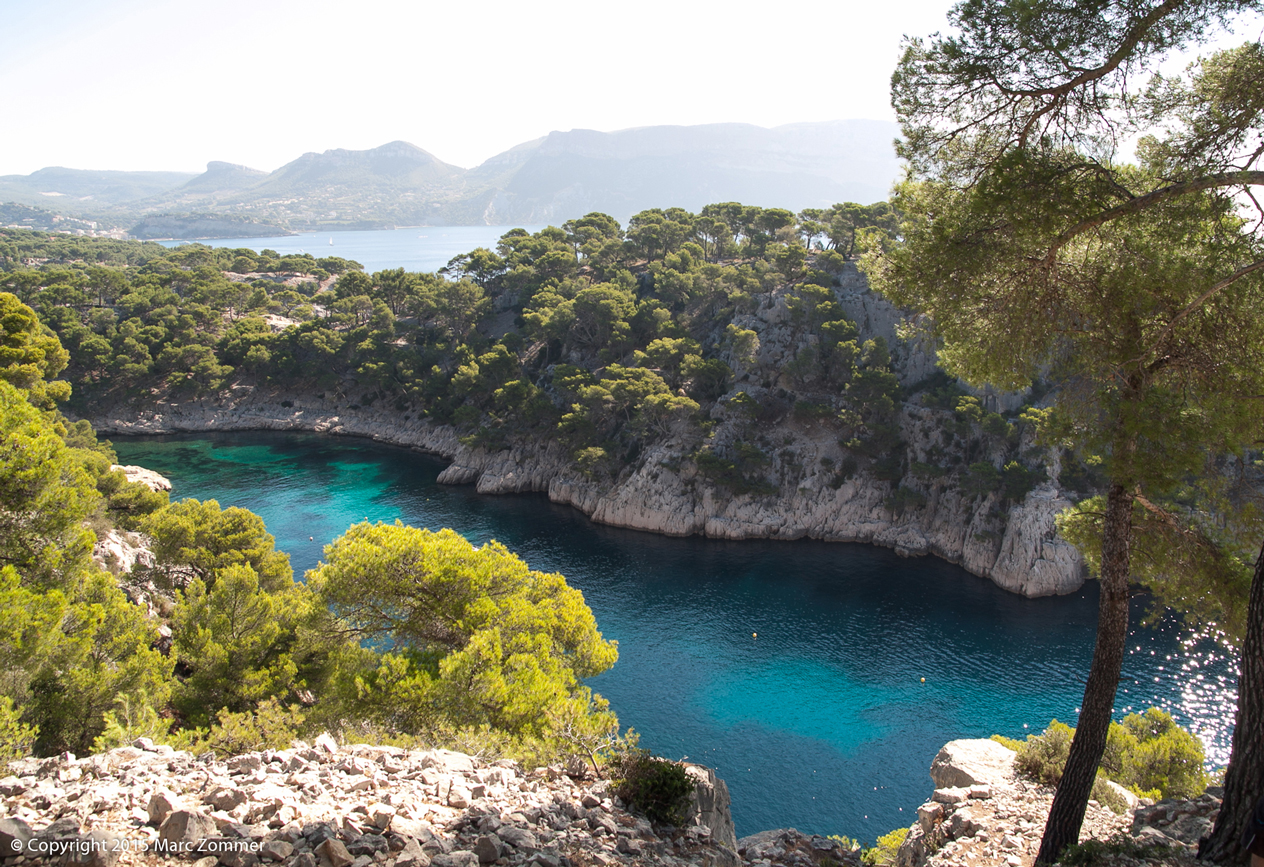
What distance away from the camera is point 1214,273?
8.00 metres

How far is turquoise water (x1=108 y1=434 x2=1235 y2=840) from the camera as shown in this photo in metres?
23.5

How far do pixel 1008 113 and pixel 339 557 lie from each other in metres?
14.6

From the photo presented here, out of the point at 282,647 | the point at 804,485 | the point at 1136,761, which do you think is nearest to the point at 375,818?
the point at 282,647

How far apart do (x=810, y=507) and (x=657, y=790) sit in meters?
37.2

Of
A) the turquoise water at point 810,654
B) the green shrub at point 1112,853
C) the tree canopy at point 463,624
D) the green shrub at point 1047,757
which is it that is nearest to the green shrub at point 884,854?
the green shrub at point 1047,757

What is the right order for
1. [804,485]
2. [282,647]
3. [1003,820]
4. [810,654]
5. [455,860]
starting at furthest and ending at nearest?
[804,485] < [810,654] < [282,647] < [1003,820] < [455,860]

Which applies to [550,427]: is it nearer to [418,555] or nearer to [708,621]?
[708,621]

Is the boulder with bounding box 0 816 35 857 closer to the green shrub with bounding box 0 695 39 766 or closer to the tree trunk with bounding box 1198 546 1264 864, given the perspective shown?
the green shrub with bounding box 0 695 39 766

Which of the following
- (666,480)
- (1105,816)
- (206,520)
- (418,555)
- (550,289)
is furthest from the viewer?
(550,289)

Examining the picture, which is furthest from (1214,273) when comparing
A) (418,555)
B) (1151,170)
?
(418,555)

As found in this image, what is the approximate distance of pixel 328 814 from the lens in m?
6.96

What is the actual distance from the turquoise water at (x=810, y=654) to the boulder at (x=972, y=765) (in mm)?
7257

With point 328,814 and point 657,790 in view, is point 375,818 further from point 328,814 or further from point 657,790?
point 657,790

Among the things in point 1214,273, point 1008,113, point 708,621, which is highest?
point 1008,113
